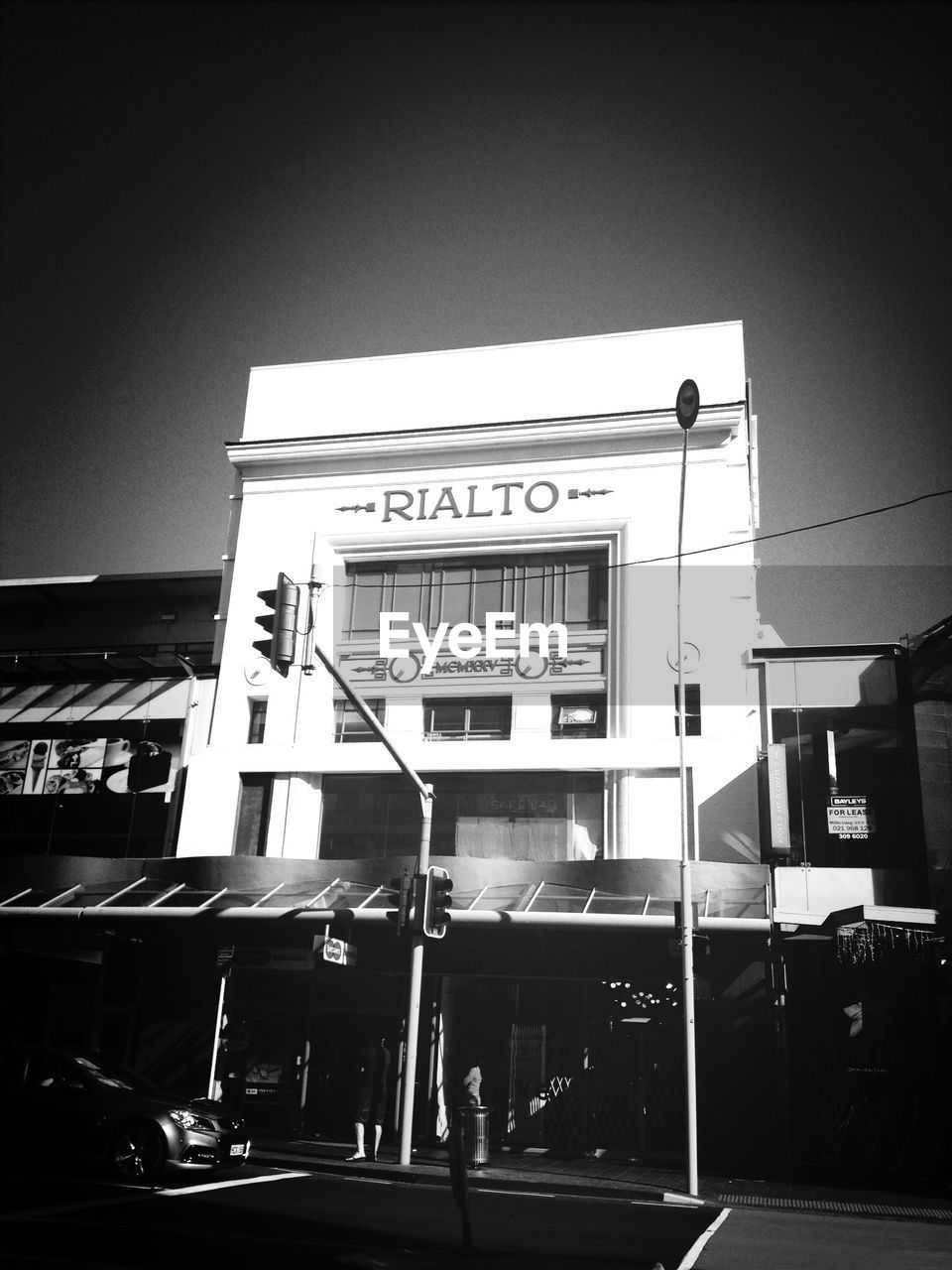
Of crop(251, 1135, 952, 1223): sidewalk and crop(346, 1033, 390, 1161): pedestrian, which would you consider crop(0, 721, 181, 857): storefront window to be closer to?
crop(251, 1135, 952, 1223): sidewalk

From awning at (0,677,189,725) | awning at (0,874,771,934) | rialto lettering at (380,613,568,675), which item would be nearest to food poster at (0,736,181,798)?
awning at (0,677,189,725)

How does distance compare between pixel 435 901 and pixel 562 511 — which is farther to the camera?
pixel 562 511

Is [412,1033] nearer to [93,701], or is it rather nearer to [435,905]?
[435,905]

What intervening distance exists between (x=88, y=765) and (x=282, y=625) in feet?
54.1

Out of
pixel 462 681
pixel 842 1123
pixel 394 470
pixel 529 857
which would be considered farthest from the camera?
pixel 394 470

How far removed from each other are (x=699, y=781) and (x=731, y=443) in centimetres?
858

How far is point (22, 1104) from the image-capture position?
1434cm

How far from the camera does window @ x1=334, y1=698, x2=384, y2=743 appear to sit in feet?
90.3

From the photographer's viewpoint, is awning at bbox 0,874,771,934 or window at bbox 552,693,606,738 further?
window at bbox 552,693,606,738

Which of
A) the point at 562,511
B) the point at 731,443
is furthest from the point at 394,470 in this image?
the point at 731,443

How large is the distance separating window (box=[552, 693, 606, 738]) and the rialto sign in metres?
5.07

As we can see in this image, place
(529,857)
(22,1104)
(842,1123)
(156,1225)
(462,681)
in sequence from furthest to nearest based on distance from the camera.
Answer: (462,681)
(529,857)
(842,1123)
(22,1104)
(156,1225)

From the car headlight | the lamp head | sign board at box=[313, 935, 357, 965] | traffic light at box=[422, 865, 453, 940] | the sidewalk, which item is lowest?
the sidewalk

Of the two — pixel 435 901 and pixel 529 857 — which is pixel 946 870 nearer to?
pixel 529 857
